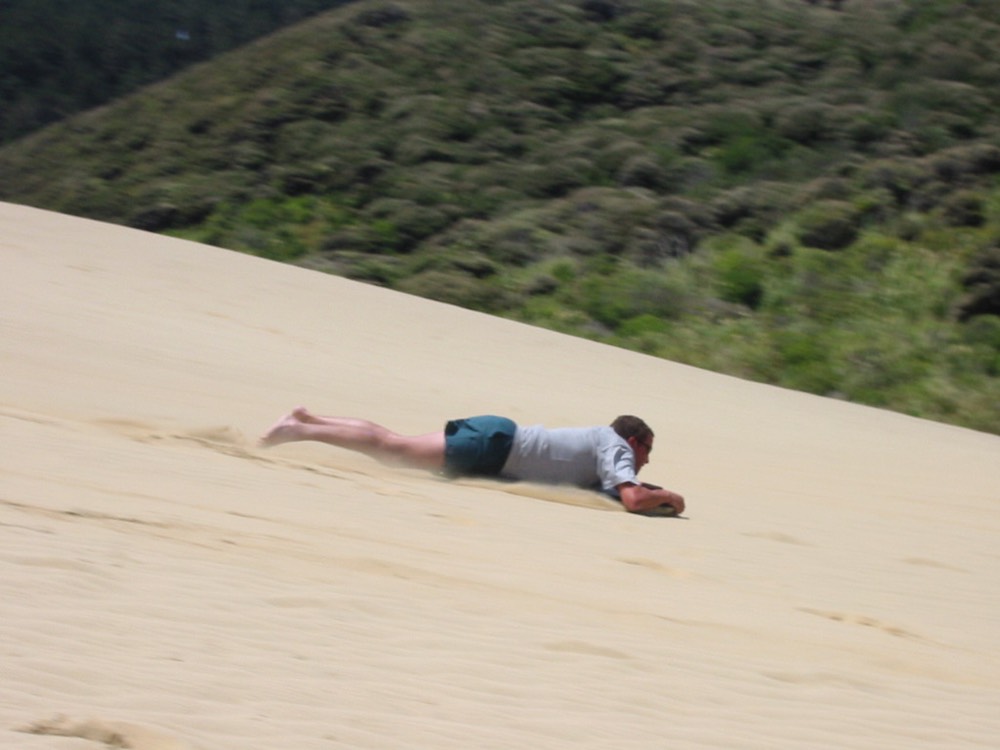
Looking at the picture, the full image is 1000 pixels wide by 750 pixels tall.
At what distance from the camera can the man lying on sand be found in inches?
254

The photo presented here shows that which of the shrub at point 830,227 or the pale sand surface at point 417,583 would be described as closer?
the pale sand surface at point 417,583

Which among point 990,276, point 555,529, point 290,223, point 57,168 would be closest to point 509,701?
point 555,529

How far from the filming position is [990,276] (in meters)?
22.8

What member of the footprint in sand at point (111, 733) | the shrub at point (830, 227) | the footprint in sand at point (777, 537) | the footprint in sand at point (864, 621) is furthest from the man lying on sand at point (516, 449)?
the shrub at point (830, 227)

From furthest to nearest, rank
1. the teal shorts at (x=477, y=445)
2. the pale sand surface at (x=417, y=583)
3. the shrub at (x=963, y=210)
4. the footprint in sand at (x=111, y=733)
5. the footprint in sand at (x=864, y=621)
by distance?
the shrub at (x=963, y=210) < the teal shorts at (x=477, y=445) < the footprint in sand at (x=864, y=621) < the pale sand surface at (x=417, y=583) < the footprint in sand at (x=111, y=733)

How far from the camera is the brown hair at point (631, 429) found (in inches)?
252

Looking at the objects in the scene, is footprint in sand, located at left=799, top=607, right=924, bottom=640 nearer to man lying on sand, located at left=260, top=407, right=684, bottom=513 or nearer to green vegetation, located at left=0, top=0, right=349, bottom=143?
man lying on sand, located at left=260, top=407, right=684, bottom=513

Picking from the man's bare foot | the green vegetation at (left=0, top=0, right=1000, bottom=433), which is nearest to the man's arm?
the man's bare foot

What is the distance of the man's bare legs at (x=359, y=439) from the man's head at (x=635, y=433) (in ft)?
2.93

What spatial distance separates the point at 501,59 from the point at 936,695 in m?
30.9

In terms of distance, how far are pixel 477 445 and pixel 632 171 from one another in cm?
2309

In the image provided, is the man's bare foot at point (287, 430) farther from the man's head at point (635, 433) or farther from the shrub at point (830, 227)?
the shrub at point (830, 227)

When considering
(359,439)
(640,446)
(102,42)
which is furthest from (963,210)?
(102,42)

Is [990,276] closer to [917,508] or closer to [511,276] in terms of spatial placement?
[511,276]
